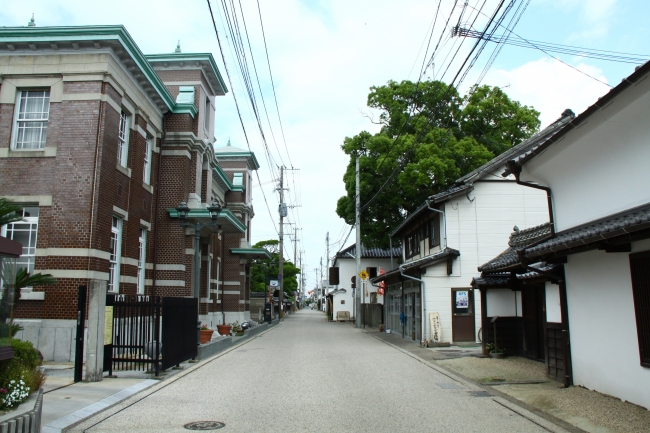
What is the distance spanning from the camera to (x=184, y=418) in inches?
311

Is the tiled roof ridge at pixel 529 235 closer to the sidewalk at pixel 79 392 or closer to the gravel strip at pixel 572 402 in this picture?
the gravel strip at pixel 572 402

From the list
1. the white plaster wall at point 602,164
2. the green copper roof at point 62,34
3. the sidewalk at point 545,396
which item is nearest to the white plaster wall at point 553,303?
the sidewalk at point 545,396

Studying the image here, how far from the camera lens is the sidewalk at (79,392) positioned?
24.9 feet

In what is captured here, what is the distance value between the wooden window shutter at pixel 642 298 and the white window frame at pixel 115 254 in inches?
590

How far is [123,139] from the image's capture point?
18.4 metres

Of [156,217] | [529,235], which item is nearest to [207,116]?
[156,217]

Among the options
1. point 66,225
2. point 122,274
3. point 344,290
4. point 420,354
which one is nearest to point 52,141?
point 66,225

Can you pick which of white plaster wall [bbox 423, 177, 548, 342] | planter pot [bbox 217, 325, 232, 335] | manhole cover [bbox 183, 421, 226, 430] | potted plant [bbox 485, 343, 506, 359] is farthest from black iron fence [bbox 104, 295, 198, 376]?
white plaster wall [bbox 423, 177, 548, 342]

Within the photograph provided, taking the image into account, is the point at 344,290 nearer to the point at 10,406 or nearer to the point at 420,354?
the point at 420,354

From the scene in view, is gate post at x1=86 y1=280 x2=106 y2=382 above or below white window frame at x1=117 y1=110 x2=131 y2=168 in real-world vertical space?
below

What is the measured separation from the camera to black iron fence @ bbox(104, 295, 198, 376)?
39.0ft

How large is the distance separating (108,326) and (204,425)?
17.3 feet

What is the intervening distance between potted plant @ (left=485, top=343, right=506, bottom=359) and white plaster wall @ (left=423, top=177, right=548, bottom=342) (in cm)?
507

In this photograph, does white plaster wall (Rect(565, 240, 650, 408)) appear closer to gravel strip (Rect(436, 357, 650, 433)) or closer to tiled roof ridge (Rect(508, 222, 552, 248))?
gravel strip (Rect(436, 357, 650, 433))
